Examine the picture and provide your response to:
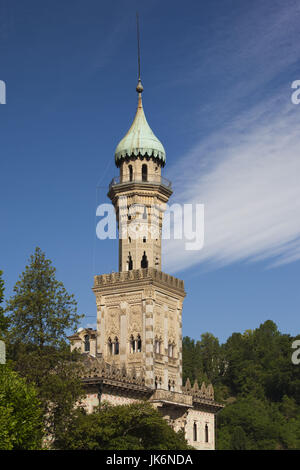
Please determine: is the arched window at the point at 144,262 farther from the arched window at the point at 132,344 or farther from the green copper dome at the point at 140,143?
the green copper dome at the point at 140,143

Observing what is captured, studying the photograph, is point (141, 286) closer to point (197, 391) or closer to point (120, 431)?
point (197, 391)

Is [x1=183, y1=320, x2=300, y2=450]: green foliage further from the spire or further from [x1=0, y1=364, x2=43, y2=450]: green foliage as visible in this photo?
[x1=0, y1=364, x2=43, y2=450]: green foliage

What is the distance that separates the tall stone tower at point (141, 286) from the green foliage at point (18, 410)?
83.0ft

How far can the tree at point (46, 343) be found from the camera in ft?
163

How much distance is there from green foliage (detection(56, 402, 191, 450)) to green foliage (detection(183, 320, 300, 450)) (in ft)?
196

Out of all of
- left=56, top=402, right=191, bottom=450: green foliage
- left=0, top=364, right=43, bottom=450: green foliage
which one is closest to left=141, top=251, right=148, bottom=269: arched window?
left=56, top=402, right=191, bottom=450: green foliage

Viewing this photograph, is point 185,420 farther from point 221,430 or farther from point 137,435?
point 221,430

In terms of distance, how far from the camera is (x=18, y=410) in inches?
1734

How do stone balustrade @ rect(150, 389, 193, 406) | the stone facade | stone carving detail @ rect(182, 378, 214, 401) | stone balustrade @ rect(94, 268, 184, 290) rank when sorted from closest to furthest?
1. stone balustrade @ rect(150, 389, 193, 406)
2. the stone facade
3. stone balustrade @ rect(94, 268, 184, 290)
4. stone carving detail @ rect(182, 378, 214, 401)

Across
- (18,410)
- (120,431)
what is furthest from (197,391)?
(18,410)

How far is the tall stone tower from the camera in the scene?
2901 inches

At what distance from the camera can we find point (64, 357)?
5150 centimetres
